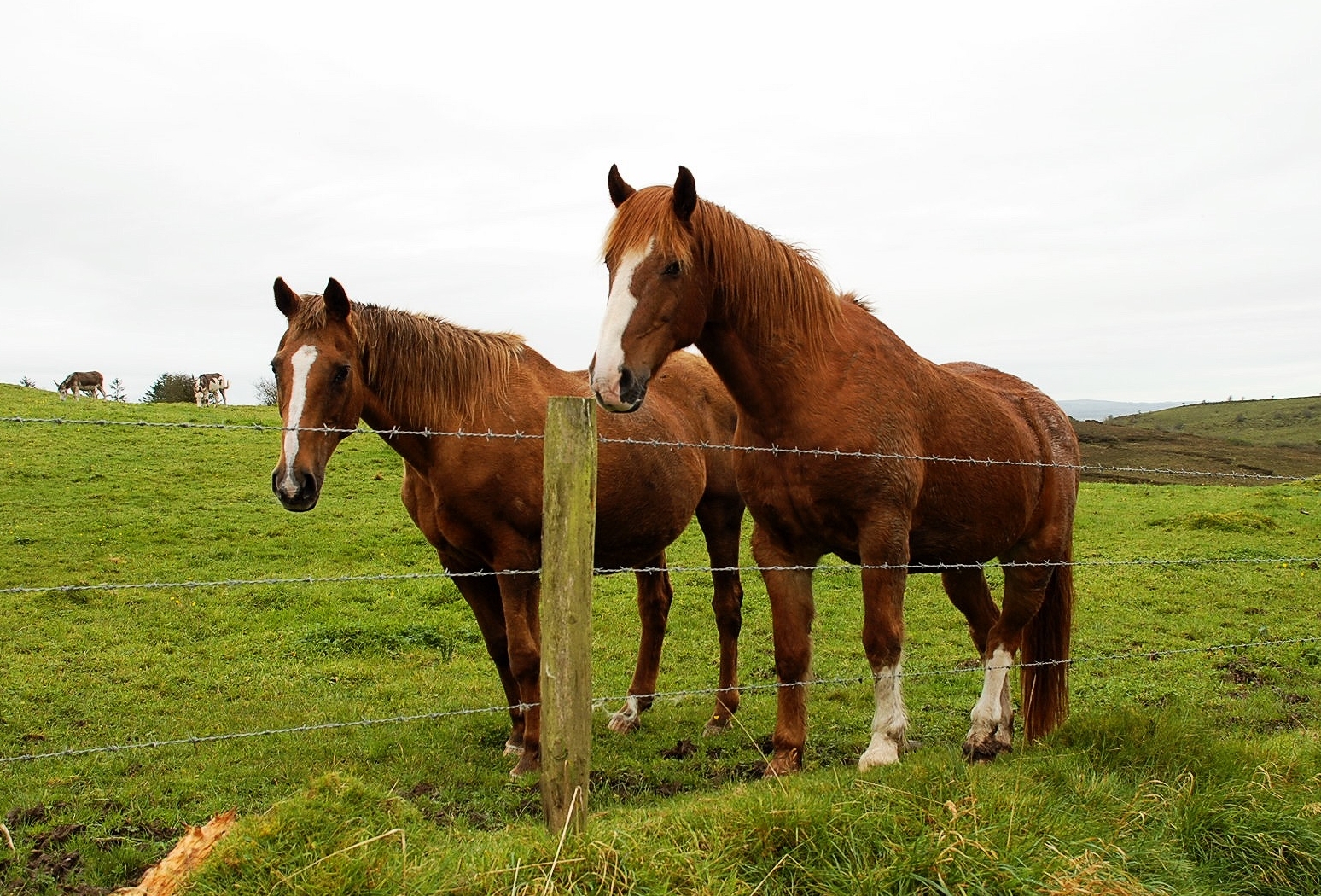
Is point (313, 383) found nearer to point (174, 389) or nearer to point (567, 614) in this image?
point (567, 614)

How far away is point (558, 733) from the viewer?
303 cm

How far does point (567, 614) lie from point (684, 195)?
2012mm

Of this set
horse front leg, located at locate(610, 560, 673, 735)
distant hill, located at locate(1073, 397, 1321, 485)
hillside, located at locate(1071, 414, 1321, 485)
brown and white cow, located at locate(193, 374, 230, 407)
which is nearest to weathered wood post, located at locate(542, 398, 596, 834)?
horse front leg, located at locate(610, 560, 673, 735)

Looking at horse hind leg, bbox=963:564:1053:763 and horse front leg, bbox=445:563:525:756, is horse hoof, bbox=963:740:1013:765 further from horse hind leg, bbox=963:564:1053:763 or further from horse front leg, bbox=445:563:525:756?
horse front leg, bbox=445:563:525:756

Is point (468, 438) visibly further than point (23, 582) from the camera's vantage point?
No

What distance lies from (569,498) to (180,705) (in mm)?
5386

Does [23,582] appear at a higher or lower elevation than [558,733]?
lower

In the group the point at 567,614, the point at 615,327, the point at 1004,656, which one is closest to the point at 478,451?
the point at 615,327

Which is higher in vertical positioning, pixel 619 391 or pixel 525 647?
pixel 619 391

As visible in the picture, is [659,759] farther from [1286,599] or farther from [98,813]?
[1286,599]

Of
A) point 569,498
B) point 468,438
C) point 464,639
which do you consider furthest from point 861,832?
point 464,639

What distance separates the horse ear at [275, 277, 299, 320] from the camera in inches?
196

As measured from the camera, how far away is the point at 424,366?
548cm

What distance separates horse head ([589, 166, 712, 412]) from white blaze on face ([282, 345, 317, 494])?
162 cm
